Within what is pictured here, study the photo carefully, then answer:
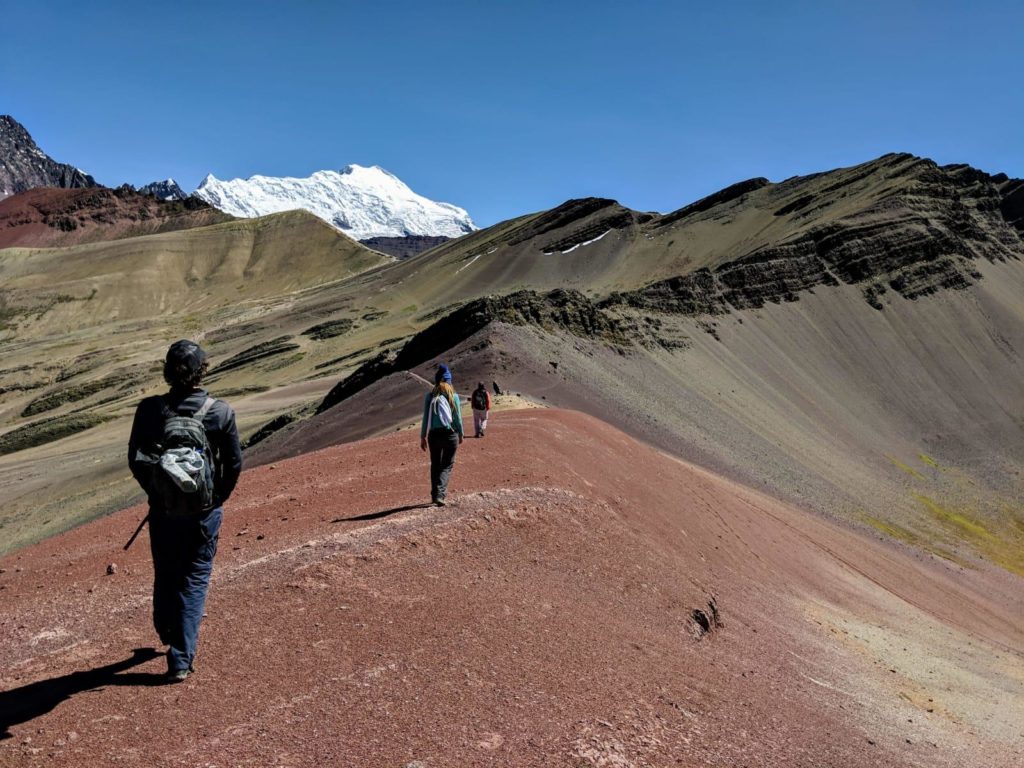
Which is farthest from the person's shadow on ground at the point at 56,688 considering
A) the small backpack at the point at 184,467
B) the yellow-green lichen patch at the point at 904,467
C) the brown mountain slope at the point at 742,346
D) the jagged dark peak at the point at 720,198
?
the jagged dark peak at the point at 720,198

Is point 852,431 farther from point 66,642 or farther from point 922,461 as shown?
point 66,642

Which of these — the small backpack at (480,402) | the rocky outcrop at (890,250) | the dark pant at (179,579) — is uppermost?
the rocky outcrop at (890,250)

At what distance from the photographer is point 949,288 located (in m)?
76.9

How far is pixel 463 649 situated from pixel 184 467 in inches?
108

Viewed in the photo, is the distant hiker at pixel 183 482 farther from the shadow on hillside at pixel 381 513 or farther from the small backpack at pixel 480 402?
the small backpack at pixel 480 402

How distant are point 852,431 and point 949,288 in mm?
30849

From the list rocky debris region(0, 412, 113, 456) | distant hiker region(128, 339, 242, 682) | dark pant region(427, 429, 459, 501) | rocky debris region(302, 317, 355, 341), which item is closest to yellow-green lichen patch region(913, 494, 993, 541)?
dark pant region(427, 429, 459, 501)

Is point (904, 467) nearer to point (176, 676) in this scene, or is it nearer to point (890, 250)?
point (890, 250)

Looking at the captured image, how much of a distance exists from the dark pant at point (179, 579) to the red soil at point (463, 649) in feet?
0.97

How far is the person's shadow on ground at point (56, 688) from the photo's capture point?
16.5 feet

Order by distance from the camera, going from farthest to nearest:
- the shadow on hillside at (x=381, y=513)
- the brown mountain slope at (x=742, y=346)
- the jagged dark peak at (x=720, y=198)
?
1. the jagged dark peak at (x=720, y=198)
2. the brown mountain slope at (x=742, y=346)
3. the shadow on hillside at (x=381, y=513)

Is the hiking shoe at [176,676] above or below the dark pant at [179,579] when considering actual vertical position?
below

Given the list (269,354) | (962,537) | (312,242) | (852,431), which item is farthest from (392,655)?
(312,242)

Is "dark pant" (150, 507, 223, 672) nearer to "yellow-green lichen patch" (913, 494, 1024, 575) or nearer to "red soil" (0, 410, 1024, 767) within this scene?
"red soil" (0, 410, 1024, 767)
